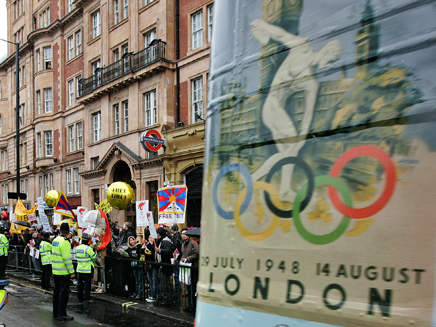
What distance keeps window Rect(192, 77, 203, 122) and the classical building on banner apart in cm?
5

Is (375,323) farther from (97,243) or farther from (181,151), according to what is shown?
(181,151)

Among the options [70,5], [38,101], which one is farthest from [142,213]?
[38,101]

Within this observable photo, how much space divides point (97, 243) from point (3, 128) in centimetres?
3821

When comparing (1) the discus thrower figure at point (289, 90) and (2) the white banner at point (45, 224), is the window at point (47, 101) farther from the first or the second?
(1) the discus thrower figure at point (289, 90)

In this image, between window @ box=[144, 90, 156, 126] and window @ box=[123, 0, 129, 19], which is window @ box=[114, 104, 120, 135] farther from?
window @ box=[123, 0, 129, 19]

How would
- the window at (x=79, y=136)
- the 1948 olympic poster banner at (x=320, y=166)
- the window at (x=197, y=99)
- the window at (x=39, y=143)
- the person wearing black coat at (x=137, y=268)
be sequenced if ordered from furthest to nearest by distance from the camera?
the window at (x=39, y=143) < the window at (x=79, y=136) < the window at (x=197, y=99) < the person wearing black coat at (x=137, y=268) < the 1948 olympic poster banner at (x=320, y=166)

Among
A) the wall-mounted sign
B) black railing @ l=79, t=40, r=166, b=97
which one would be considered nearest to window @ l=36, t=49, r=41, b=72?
black railing @ l=79, t=40, r=166, b=97

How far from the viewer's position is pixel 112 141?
2630cm

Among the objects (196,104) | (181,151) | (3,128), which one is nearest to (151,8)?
(196,104)

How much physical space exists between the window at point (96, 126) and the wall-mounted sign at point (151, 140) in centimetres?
826

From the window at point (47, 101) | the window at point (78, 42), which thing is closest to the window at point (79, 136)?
the window at point (78, 42)

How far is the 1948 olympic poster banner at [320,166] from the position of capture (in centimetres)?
201

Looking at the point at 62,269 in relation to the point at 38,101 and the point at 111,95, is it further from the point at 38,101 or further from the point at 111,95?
the point at 38,101

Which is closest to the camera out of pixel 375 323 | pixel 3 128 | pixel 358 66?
pixel 375 323
